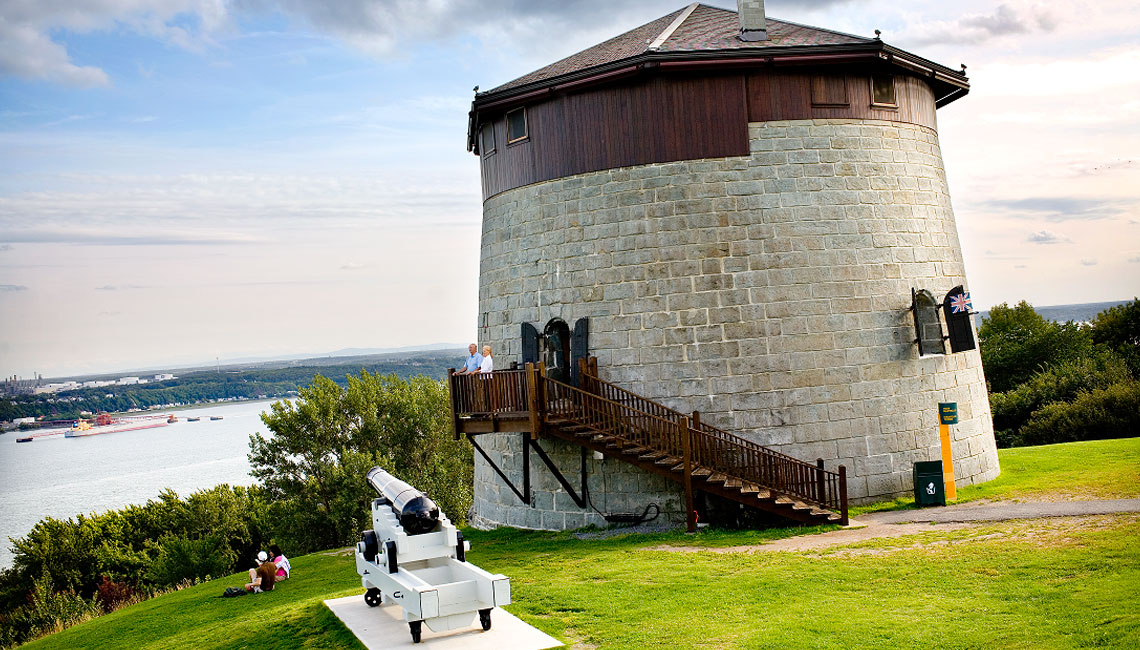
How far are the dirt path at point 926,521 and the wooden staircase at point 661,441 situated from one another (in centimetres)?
71

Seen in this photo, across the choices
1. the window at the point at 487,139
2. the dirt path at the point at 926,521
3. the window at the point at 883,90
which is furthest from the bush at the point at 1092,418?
the window at the point at 487,139

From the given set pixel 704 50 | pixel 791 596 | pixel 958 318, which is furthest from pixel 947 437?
pixel 704 50

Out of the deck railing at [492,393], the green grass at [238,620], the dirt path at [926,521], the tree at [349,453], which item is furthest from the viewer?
the tree at [349,453]

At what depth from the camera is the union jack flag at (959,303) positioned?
55.9ft

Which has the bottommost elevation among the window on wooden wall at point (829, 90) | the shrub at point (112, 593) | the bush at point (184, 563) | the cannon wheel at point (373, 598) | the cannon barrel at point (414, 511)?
the shrub at point (112, 593)

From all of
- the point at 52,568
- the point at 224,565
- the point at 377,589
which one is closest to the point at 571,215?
the point at 377,589

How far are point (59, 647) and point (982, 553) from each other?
47.4 ft

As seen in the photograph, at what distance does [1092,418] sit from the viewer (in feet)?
93.1

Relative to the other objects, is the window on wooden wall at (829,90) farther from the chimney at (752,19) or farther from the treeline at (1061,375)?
the treeline at (1061,375)

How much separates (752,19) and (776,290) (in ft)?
18.4

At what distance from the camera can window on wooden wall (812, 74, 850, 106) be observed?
17.0 metres

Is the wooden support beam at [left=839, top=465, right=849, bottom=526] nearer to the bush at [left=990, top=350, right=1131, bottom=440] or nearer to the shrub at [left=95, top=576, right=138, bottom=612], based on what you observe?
the bush at [left=990, top=350, right=1131, bottom=440]

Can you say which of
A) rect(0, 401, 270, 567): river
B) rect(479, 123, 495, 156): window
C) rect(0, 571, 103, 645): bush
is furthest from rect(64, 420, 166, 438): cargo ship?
rect(479, 123, 495, 156): window

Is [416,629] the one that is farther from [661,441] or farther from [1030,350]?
[1030,350]
